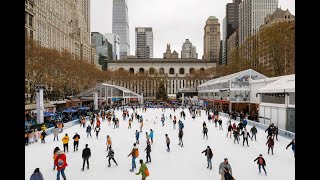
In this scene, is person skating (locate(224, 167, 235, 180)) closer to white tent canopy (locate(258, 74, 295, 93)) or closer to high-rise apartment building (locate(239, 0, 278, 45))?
white tent canopy (locate(258, 74, 295, 93))

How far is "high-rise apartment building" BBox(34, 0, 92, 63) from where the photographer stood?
7992cm

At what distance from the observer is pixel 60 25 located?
99812 millimetres

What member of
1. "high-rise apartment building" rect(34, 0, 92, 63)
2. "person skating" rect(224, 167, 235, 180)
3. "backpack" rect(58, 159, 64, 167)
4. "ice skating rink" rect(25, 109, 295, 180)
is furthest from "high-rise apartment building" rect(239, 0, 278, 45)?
"backpack" rect(58, 159, 64, 167)

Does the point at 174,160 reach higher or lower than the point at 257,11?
lower

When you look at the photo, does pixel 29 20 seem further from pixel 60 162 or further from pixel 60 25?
pixel 60 162

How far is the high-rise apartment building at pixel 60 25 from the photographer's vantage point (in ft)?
262

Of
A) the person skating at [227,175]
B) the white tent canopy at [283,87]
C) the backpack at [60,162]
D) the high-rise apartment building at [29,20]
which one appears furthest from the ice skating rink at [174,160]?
the high-rise apartment building at [29,20]

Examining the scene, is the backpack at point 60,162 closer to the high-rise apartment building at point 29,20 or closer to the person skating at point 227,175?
the person skating at point 227,175

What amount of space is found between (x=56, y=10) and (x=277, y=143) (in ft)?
327

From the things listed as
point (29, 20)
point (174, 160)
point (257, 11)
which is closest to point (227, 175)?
point (174, 160)

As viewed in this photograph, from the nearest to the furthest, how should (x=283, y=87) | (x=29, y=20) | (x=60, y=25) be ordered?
(x=283, y=87)
(x=29, y=20)
(x=60, y=25)

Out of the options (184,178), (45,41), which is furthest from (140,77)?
(184,178)
